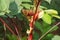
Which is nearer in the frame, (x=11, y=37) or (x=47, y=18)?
(x=47, y=18)

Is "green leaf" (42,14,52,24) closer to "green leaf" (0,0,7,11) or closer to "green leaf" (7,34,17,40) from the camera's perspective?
"green leaf" (0,0,7,11)

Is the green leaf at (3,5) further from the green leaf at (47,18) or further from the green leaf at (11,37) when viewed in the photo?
the green leaf at (11,37)

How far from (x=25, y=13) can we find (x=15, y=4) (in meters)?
0.17

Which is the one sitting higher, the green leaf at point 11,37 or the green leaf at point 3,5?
the green leaf at point 3,5

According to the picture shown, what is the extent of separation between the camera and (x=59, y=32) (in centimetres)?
175

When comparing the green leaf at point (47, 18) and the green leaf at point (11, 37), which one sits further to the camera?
the green leaf at point (11, 37)

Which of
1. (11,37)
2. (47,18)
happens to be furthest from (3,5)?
(11,37)

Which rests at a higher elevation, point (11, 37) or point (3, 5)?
point (3, 5)

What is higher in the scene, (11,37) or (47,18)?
(47,18)

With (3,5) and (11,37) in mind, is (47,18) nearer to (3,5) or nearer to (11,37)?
(3,5)

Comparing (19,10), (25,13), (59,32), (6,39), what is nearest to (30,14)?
(25,13)

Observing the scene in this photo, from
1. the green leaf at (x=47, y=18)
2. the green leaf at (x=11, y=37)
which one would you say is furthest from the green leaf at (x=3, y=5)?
the green leaf at (x=11, y=37)

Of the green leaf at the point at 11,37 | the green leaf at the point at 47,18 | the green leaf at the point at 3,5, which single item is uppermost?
the green leaf at the point at 3,5

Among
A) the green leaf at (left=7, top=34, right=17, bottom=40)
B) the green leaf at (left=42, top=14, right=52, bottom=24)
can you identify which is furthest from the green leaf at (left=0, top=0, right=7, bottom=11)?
the green leaf at (left=7, top=34, right=17, bottom=40)
